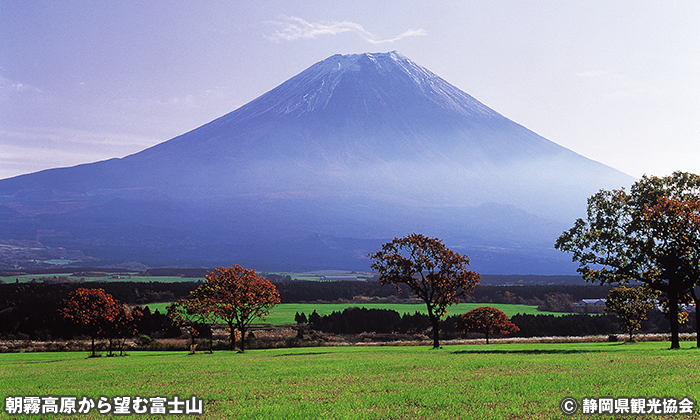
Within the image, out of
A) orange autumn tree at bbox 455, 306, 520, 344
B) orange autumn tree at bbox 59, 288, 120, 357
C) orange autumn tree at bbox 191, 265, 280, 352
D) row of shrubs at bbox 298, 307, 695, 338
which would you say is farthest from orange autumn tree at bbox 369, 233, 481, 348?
row of shrubs at bbox 298, 307, 695, 338

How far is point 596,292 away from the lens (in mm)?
127000

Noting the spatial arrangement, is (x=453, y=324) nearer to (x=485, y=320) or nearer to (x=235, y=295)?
(x=485, y=320)

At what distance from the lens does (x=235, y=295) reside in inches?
1842

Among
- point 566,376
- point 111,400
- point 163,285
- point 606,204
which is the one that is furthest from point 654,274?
point 163,285

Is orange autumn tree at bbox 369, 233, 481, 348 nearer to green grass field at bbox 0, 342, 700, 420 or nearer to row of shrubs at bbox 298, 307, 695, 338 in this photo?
green grass field at bbox 0, 342, 700, 420

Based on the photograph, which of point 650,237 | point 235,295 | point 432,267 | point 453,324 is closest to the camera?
point 650,237

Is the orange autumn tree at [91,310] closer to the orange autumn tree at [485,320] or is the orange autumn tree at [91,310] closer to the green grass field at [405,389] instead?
the green grass field at [405,389]

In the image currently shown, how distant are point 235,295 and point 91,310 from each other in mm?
13382

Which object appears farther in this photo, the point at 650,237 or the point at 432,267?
the point at 432,267

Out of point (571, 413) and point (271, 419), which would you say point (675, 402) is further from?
point (271, 419)

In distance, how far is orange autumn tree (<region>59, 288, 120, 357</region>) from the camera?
47.1 meters

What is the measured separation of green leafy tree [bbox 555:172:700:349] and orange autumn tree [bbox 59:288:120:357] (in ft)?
129

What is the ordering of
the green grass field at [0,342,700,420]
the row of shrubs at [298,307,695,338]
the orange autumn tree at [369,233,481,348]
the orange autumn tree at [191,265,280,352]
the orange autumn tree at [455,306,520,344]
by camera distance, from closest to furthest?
→ 1. the green grass field at [0,342,700,420]
2. the orange autumn tree at [369,233,481,348]
3. the orange autumn tree at [191,265,280,352]
4. the orange autumn tree at [455,306,520,344]
5. the row of shrubs at [298,307,695,338]

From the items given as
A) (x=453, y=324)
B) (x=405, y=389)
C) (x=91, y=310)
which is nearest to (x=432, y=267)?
(x=405, y=389)
